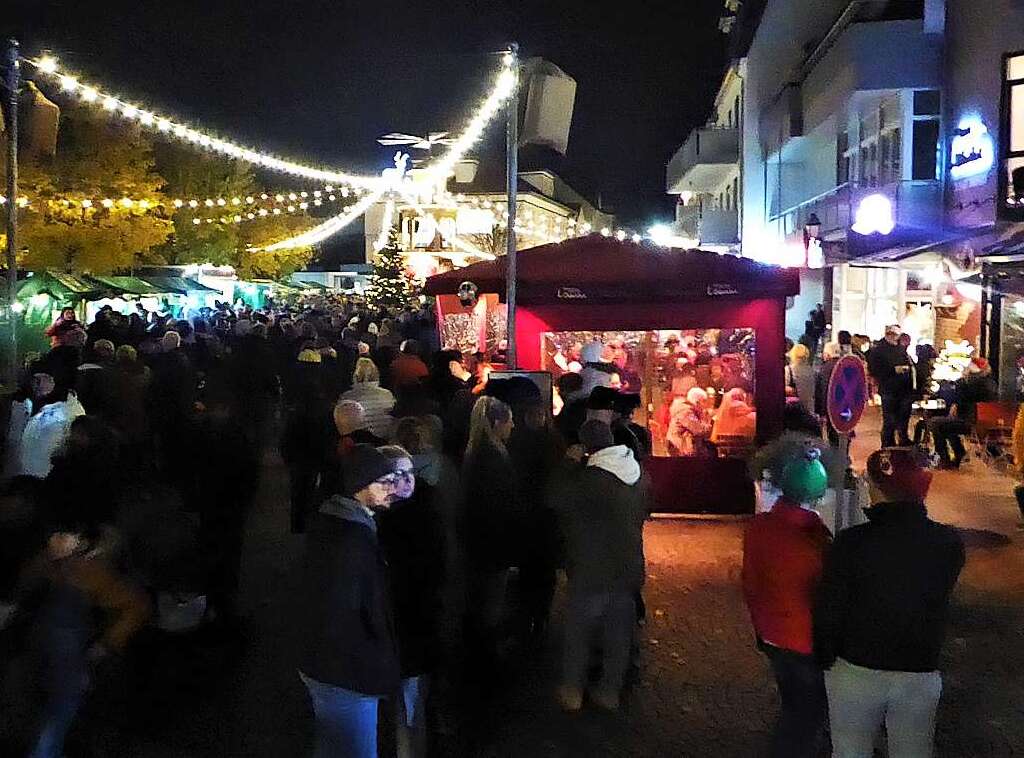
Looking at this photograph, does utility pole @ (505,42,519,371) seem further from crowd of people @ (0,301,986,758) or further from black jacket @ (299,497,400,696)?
black jacket @ (299,497,400,696)

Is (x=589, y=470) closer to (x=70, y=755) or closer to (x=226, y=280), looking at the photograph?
(x=70, y=755)

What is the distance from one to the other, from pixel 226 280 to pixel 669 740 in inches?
1439

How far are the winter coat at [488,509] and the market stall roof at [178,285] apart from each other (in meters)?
27.3

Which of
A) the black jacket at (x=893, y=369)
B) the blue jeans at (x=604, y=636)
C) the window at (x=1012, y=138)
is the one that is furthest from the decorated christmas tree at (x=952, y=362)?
the blue jeans at (x=604, y=636)

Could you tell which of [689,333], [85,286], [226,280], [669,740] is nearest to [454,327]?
[689,333]

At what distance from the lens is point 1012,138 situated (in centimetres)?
1631

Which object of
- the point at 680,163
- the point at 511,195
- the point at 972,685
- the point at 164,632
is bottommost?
the point at 972,685

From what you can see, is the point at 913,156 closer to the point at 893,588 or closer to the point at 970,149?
the point at 970,149

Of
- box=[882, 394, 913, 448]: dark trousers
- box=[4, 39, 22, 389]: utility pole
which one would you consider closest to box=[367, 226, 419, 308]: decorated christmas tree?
box=[4, 39, 22, 389]: utility pole

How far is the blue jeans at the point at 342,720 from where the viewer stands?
421 centimetres

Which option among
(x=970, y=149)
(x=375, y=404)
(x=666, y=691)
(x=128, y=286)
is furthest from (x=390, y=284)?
(x=666, y=691)

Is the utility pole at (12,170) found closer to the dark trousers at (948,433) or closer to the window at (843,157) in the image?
the dark trousers at (948,433)

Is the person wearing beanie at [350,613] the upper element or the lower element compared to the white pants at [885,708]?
upper

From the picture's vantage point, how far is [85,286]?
82.1ft
